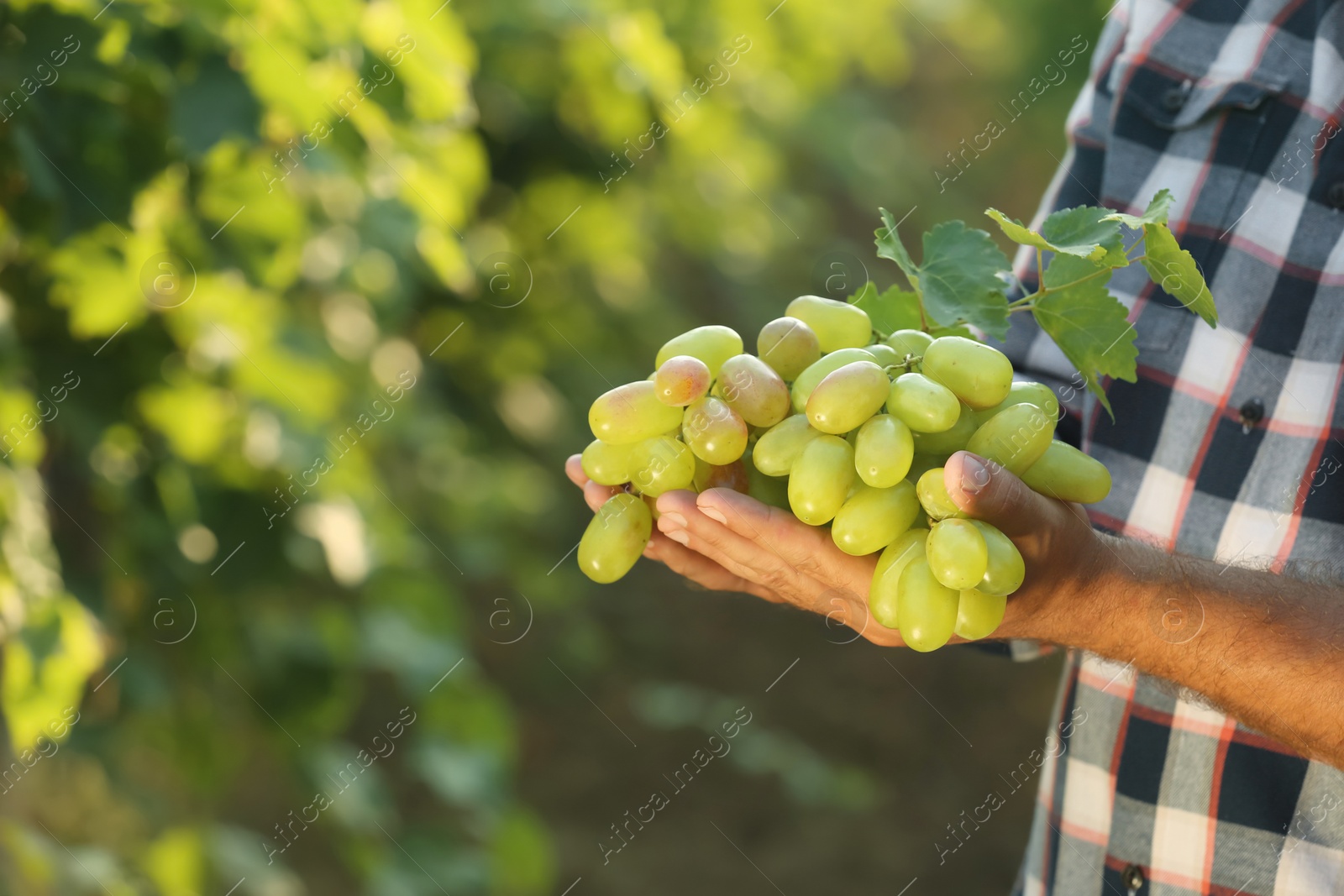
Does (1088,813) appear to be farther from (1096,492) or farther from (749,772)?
(749,772)

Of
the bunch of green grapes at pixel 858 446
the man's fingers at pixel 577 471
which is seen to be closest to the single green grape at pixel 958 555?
the bunch of green grapes at pixel 858 446

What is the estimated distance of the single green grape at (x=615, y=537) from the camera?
0.85 meters

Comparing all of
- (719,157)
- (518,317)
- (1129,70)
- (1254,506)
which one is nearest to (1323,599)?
(1254,506)

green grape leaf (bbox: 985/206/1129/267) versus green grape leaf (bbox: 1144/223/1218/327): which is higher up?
green grape leaf (bbox: 985/206/1129/267)

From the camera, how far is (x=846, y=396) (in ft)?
2.39

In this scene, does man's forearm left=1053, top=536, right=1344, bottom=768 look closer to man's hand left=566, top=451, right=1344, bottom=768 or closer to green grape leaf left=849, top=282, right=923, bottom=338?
man's hand left=566, top=451, right=1344, bottom=768

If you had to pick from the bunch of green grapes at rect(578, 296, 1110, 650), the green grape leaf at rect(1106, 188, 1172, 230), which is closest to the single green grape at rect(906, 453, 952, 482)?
the bunch of green grapes at rect(578, 296, 1110, 650)

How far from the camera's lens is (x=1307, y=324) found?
1044 millimetres

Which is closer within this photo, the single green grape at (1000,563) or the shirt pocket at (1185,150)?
the single green grape at (1000,563)

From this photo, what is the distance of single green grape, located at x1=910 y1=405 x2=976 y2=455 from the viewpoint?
0.78 meters

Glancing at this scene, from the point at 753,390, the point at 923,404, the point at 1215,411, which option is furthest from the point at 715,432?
the point at 1215,411

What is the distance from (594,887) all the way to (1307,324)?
9.95 ft

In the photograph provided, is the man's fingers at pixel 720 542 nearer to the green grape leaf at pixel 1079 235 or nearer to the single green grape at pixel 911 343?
the single green grape at pixel 911 343

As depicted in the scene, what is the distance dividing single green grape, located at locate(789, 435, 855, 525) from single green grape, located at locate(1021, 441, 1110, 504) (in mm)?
144
